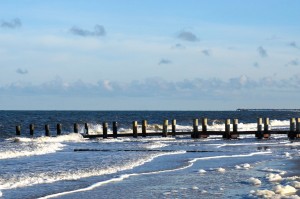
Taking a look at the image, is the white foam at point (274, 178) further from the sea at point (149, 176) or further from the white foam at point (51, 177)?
the white foam at point (51, 177)

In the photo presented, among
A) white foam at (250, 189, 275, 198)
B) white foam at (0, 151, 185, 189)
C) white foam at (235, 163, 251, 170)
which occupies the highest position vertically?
white foam at (0, 151, 185, 189)

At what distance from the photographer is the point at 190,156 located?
87.9 ft

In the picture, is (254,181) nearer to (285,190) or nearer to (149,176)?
(285,190)

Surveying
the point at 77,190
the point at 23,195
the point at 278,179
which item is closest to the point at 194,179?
the point at 278,179

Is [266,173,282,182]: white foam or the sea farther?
[266,173,282,182]: white foam

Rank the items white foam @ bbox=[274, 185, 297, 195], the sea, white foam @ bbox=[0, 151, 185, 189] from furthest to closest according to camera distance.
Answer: white foam @ bbox=[0, 151, 185, 189], the sea, white foam @ bbox=[274, 185, 297, 195]

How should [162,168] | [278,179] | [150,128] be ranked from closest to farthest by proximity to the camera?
[278,179], [162,168], [150,128]

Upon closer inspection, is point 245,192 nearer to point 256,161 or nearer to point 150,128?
point 256,161

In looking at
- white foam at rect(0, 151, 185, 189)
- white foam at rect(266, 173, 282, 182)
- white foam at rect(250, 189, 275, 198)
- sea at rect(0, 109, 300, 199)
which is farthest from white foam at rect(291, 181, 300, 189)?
white foam at rect(0, 151, 185, 189)

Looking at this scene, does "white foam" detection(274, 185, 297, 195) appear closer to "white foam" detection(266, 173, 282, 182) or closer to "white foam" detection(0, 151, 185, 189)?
"white foam" detection(266, 173, 282, 182)

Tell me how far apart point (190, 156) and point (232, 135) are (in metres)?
19.6

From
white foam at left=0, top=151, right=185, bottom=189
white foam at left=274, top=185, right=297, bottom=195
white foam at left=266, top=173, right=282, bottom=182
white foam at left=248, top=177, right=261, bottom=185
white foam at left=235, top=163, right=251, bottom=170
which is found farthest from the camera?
white foam at left=235, top=163, right=251, bottom=170

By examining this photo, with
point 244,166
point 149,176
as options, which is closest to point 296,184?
point 149,176

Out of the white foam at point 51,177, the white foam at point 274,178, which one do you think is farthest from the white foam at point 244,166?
the white foam at point 51,177
